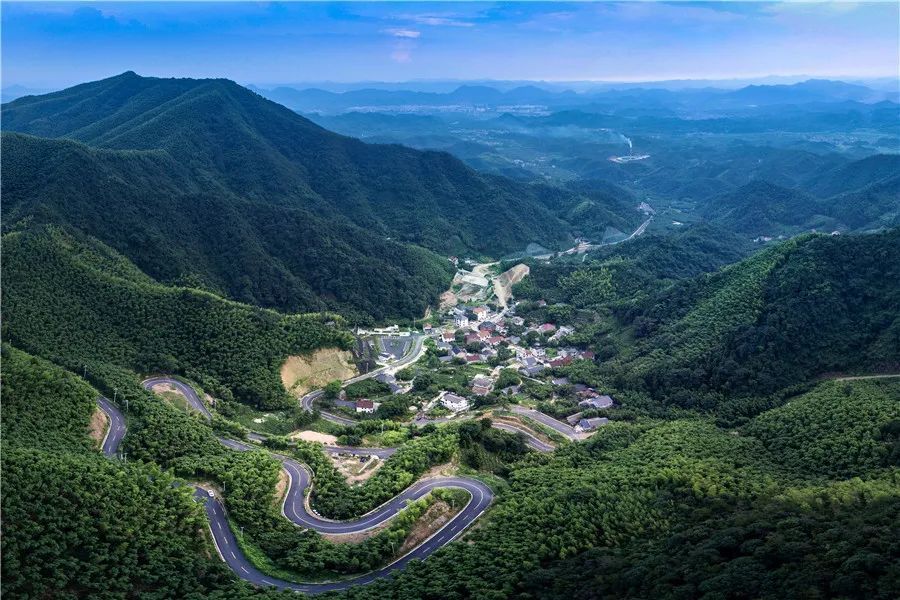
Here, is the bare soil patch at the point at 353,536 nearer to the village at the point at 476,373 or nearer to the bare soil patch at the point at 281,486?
the bare soil patch at the point at 281,486

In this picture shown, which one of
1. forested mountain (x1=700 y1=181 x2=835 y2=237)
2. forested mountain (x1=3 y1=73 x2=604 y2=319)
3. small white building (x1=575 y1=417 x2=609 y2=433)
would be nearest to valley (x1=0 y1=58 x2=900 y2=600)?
small white building (x1=575 y1=417 x2=609 y2=433)

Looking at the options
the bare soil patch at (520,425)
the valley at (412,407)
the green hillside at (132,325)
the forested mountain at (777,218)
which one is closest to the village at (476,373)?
the valley at (412,407)

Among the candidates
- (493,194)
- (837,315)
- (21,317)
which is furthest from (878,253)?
(493,194)

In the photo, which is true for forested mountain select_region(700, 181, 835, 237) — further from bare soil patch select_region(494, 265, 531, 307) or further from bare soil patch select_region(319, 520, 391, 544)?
bare soil patch select_region(319, 520, 391, 544)

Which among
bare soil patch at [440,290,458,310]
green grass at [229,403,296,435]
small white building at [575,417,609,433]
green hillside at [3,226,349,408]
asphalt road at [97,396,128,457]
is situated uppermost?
green hillside at [3,226,349,408]

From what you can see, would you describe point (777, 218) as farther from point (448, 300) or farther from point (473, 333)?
point (473, 333)

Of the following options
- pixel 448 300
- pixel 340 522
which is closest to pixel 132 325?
pixel 340 522
